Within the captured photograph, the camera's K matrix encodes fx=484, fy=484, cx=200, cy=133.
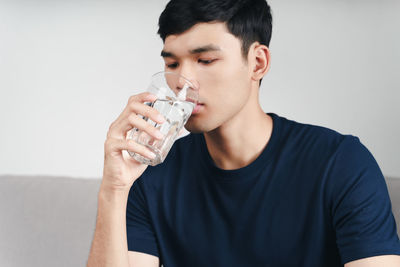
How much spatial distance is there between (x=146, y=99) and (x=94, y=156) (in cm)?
107

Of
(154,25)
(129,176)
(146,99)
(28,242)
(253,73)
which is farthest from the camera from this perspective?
(154,25)

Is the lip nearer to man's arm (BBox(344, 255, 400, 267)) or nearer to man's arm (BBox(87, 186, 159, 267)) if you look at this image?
man's arm (BBox(87, 186, 159, 267))

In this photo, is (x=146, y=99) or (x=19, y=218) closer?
(x=146, y=99)

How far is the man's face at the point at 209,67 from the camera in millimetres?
1227

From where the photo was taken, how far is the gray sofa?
5.59 feet

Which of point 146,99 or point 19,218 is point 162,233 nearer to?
point 146,99

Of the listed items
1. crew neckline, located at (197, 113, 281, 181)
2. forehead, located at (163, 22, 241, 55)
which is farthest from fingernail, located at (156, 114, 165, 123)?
crew neckline, located at (197, 113, 281, 181)

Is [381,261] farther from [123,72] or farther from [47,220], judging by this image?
[123,72]

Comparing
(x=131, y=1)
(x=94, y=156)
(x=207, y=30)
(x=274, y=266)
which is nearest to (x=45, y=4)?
(x=131, y=1)

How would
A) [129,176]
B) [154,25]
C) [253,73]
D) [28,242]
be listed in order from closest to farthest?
[129,176], [253,73], [28,242], [154,25]

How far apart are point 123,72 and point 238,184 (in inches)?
37.0

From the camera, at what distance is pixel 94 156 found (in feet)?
6.82

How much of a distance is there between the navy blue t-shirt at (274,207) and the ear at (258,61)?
0.45 ft

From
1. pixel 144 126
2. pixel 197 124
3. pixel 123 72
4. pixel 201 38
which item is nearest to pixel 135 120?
pixel 144 126
